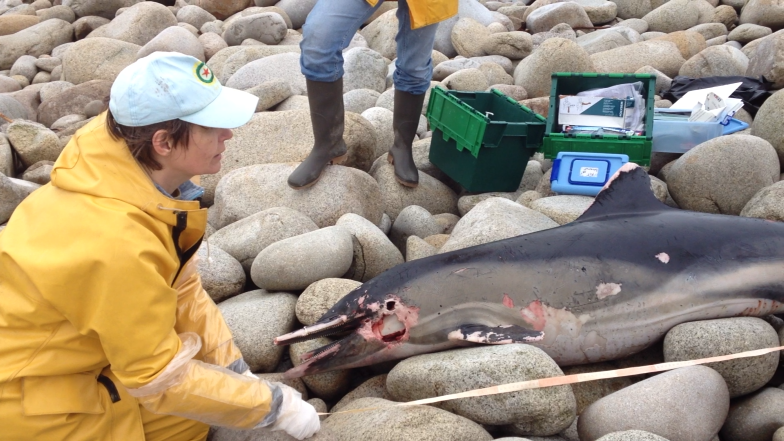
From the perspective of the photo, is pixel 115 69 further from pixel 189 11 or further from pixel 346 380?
pixel 346 380

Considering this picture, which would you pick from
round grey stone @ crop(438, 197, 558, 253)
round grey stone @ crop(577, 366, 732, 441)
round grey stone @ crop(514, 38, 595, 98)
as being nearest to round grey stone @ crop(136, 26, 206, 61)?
round grey stone @ crop(514, 38, 595, 98)

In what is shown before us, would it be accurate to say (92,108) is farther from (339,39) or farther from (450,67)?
(339,39)

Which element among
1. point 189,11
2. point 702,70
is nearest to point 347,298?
point 702,70

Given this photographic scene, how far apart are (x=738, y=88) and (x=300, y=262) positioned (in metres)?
5.21

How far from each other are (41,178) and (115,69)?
174 inches

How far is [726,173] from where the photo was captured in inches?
198

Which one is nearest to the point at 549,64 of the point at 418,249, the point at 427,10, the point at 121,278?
the point at 427,10

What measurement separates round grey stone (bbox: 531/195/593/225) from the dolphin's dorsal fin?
2.03 ft

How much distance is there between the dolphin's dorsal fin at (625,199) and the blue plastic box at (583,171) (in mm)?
980

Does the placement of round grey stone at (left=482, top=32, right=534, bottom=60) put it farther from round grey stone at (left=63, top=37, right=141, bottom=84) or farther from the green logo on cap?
the green logo on cap

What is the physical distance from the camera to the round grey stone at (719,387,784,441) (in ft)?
10.5

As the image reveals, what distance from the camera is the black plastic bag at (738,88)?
22.9 ft

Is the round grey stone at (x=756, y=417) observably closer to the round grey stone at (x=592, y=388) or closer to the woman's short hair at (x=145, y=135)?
the round grey stone at (x=592, y=388)

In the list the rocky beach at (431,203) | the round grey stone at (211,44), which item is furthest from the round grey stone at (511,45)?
the round grey stone at (211,44)
